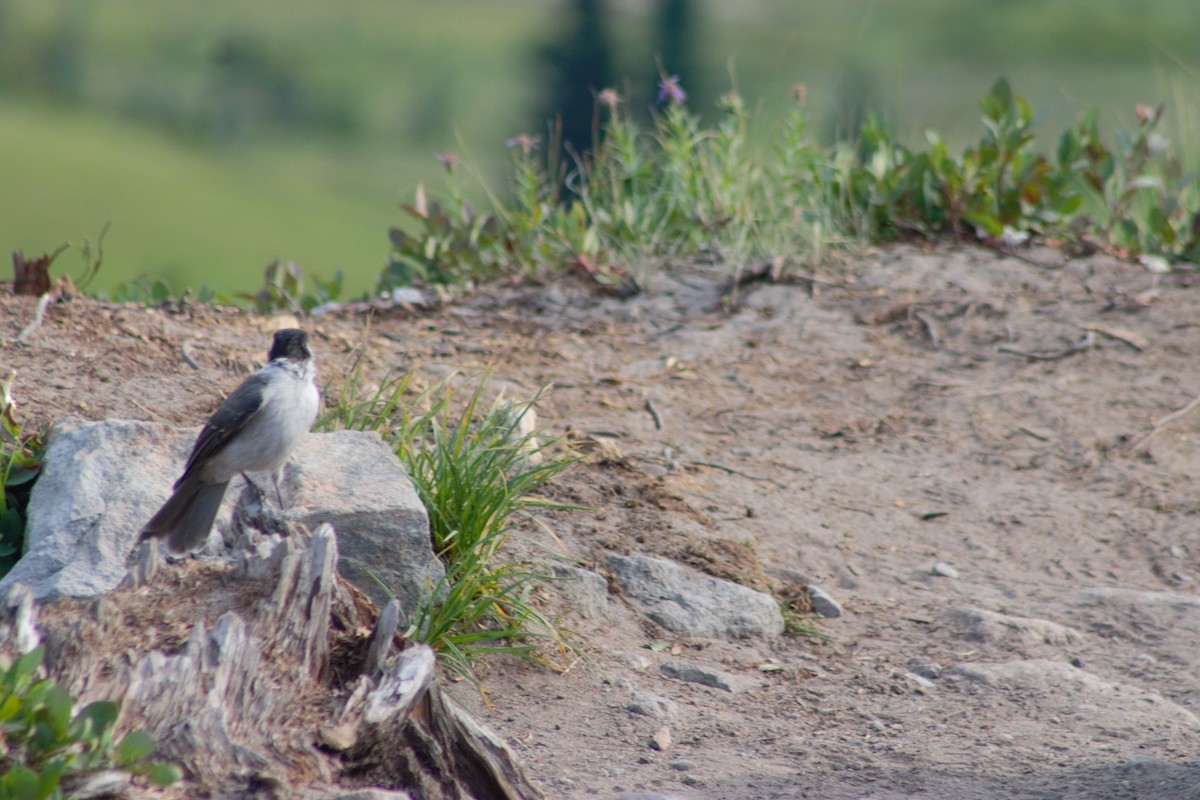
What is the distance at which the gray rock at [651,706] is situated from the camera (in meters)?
3.05

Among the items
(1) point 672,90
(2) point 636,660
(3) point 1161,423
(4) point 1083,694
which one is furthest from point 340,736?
(1) point 672,90

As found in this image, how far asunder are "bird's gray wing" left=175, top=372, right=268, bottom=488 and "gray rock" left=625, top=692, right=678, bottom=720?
4.08ft

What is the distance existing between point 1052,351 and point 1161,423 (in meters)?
0.69

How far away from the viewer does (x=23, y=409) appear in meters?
3.51

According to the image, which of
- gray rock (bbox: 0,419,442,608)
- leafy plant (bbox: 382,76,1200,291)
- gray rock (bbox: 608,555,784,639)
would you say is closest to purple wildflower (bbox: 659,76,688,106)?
leafy plant (bbox: 382,76,1200,291)

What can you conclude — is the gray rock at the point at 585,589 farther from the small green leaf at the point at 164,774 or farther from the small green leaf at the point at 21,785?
the small green leaf at the point at 21,785

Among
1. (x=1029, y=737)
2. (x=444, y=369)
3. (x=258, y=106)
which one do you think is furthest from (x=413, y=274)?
(x=258, y=106)

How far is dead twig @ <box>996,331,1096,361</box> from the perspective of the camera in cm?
543

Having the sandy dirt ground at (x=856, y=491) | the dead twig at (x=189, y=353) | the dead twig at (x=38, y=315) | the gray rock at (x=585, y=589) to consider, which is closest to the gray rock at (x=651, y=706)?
the sandy dirt ground at (x=856, y=491)

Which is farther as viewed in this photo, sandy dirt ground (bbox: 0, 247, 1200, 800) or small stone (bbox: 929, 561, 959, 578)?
small stone (bbox: 929, 561, 959, 578)

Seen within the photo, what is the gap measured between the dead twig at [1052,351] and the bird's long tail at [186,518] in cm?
396

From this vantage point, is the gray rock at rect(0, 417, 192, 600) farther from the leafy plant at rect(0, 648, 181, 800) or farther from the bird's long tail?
the leafy plant at rect(0, 648, 181, 800)

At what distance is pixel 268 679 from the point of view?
2297 millimetres

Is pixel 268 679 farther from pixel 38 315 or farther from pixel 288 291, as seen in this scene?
pixel 288 291
